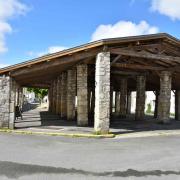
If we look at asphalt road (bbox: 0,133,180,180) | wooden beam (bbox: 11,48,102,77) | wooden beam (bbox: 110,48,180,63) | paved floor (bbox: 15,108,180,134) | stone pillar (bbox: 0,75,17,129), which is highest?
wooden beam (bbox: 110,48,180,63)

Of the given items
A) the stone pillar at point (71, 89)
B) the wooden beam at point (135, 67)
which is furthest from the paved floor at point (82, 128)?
the wooden beam at point (135, 67)

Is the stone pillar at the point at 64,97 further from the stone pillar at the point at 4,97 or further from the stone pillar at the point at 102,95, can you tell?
the stone pillar at the point at 102,95

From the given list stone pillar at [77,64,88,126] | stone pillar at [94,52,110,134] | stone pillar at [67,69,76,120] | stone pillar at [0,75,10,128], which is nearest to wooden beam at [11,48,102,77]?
stone pillar at [0,75,10,128]

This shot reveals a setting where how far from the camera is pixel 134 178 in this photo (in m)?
6.71

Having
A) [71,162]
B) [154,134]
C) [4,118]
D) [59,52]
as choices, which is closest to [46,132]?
[4,118]

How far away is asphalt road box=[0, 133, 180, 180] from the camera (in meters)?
6.97

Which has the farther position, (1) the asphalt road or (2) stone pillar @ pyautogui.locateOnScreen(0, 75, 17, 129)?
(2) stone pillar @ pyautogui.locateOnScreen(0, 75, 17, 129)

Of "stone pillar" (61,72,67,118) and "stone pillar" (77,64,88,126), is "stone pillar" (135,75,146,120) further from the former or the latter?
"stone pillar" (77,64,88,126)

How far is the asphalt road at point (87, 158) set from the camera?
6.97m

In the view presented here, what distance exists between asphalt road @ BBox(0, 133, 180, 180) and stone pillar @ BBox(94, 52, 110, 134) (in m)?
1.27

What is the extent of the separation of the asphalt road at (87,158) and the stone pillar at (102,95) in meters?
1.27

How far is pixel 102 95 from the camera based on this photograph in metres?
13.6

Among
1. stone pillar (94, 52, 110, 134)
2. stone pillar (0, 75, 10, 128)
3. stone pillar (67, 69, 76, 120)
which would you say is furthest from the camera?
stone pillar (67, 69, 76, 120)

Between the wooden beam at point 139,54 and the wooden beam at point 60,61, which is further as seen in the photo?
the wooden beam at point 139,54
